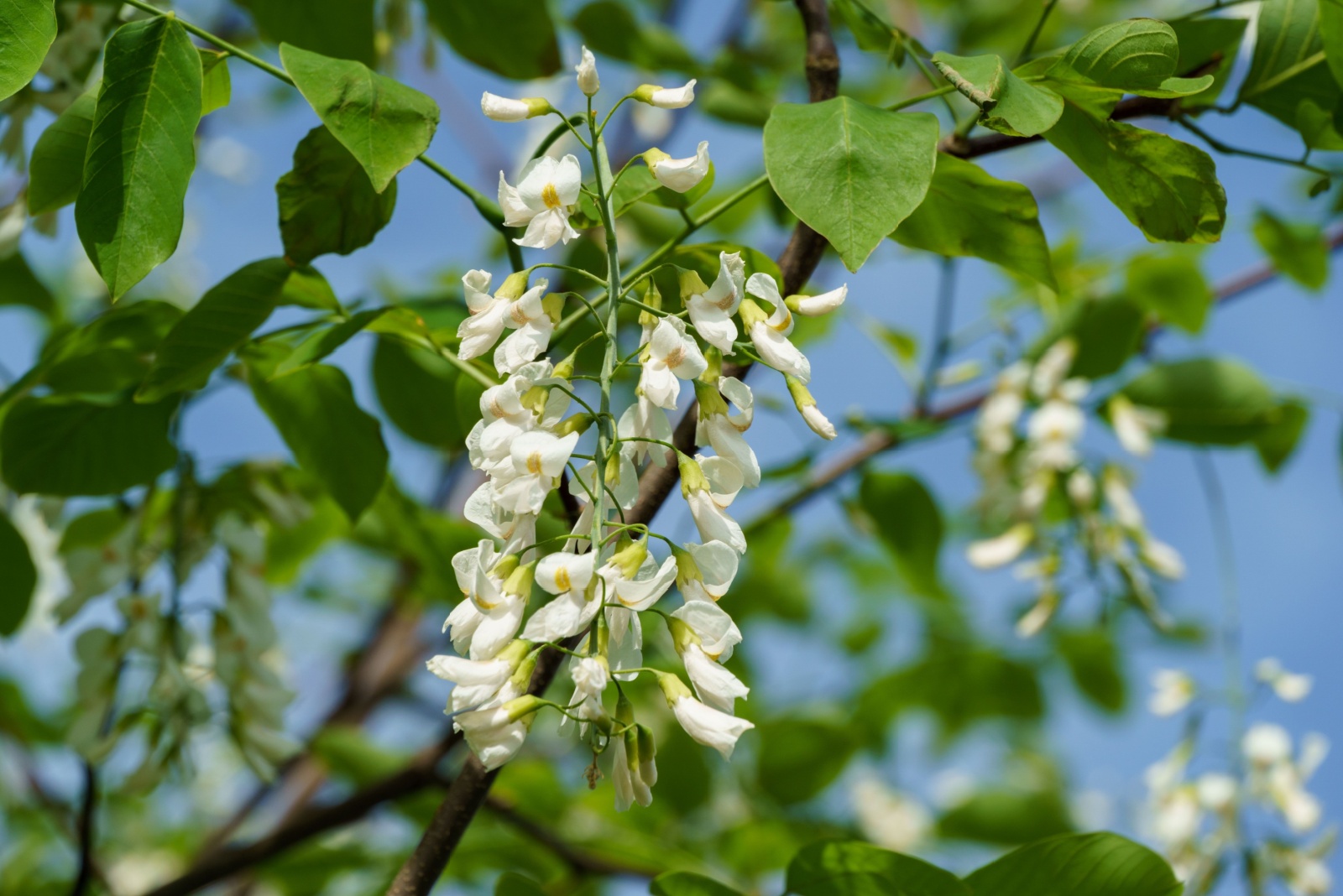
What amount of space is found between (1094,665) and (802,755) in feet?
3.17

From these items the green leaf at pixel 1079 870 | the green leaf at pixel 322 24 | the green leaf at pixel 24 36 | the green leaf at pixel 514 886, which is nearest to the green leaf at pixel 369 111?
the green leaf at pixel 24 36

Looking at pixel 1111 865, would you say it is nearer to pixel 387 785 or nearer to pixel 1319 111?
pixel 1319 111

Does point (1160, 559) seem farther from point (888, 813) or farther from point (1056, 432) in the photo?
point (888, 813)

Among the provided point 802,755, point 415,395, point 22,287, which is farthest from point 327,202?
point 802,755

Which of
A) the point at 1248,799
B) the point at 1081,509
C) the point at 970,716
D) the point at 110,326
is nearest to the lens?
the point at 110,326

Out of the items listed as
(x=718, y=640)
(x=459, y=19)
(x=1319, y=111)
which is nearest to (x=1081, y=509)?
(x=1319, y=111)

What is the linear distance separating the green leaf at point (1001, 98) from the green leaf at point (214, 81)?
1.61 feet

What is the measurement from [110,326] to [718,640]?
69 cm

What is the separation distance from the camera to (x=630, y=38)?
4.51 ft

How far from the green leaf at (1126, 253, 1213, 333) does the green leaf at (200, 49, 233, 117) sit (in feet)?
4.00

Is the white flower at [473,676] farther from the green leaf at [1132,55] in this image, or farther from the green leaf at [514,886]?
the green leaf at [1132,55]

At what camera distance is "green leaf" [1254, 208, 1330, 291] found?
1338 mm

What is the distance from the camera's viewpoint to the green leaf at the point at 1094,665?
7.35ft

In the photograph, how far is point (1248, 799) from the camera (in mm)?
1896
